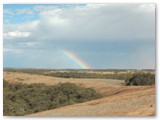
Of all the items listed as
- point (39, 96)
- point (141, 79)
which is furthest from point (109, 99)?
point (39, 96)

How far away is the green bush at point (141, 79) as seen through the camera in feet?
72.0

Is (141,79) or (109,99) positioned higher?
(141,79)

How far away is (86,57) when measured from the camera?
22.1 metres

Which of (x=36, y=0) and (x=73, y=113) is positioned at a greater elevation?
(x=36, y=0)

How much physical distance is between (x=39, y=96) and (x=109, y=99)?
130cm

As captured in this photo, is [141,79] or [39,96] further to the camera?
[39,96]

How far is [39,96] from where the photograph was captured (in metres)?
22.2

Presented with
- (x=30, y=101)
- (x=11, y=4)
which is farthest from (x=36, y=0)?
(x=30, y=101)

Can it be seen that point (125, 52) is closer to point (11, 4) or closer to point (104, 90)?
point (104, 90)

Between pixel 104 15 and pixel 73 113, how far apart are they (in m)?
1.89

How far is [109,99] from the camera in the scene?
22281mm

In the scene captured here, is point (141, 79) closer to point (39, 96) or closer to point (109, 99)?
point (109, 99)

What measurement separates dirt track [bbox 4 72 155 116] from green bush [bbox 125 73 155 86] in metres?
0.09

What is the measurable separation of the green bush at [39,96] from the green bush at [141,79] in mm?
655
